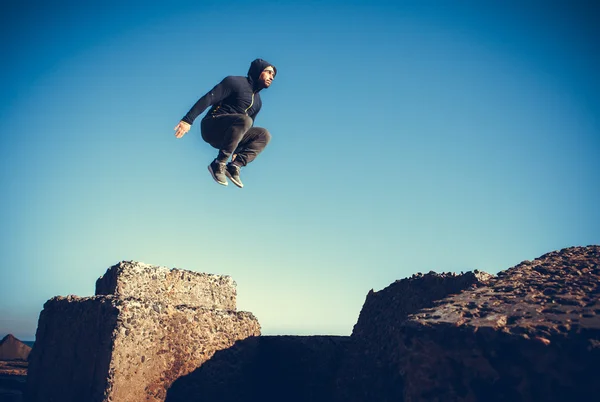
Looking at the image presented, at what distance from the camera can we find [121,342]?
457cm

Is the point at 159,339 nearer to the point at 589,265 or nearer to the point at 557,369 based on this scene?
the point at 557,369

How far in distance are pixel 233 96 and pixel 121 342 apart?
2.94 meters

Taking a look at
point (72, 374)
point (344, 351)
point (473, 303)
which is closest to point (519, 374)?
point (473, 303)

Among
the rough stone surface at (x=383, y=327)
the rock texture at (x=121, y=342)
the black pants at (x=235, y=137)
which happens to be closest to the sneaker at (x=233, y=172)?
the black pants at (x=235, y=137)

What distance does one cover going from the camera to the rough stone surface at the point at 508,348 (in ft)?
8.96

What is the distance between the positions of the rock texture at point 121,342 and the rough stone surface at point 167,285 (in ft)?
0.08

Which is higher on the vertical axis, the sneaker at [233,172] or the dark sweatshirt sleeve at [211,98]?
the dark sweatshirt sleeve at [211,98]

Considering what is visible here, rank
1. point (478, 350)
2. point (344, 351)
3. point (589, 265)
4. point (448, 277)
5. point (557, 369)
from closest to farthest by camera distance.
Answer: point (557, 369), point (478, 350), point (589, 265), point (448, 277), point (344, 351)

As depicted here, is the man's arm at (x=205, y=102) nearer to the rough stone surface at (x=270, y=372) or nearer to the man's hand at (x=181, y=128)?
the man's hand at (x=181, y=128)

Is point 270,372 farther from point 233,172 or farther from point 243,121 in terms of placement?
point 243,121

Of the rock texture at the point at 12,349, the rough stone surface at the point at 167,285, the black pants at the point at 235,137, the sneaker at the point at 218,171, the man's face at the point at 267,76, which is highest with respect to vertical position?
the man's face at the point at 267,76

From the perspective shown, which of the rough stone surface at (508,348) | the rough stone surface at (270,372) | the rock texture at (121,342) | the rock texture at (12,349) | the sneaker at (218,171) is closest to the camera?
the rough stone surface at (508,348)

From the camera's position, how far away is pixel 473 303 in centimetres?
346

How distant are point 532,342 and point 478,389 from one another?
0.41m
